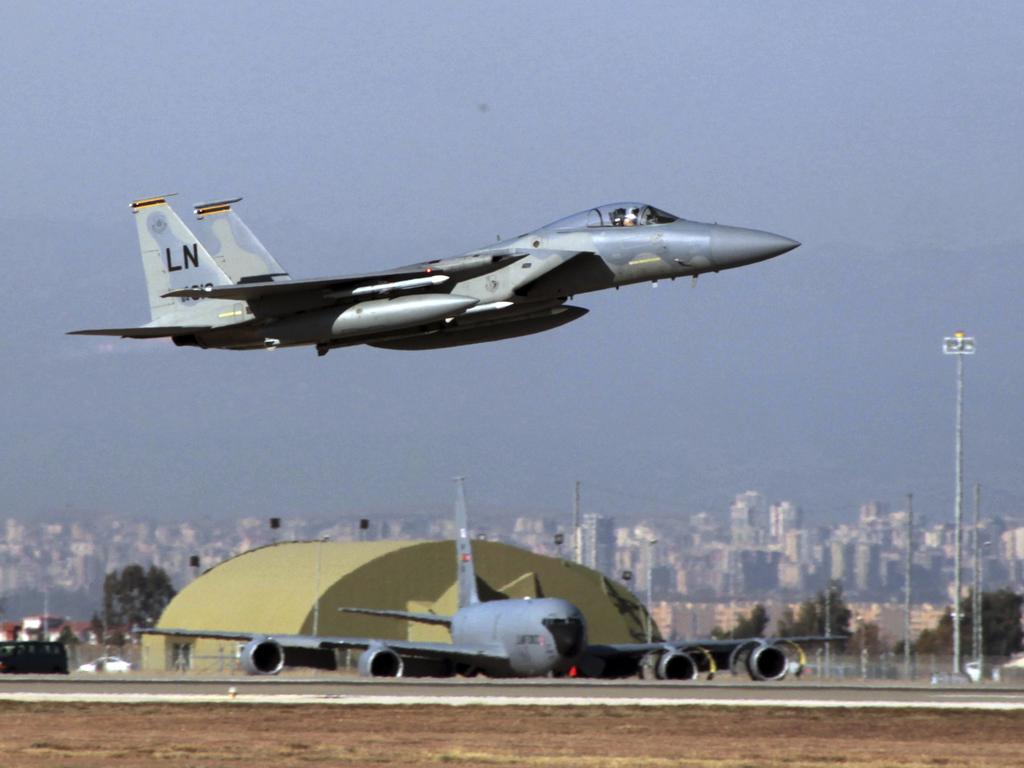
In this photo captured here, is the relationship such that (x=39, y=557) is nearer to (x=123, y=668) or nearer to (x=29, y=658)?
(x=123, y=668)

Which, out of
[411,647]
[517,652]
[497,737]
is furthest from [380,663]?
[497,737]

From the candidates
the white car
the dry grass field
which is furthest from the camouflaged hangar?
the dry grass field

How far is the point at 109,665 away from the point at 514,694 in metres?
50.7

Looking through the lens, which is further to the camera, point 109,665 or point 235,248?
point 109,665

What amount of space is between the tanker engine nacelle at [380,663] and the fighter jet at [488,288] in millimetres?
15472

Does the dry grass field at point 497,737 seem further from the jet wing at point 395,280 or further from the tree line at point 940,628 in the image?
the tree line at point 940,628

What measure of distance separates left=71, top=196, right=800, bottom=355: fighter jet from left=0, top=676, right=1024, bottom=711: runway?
8105 millimetres

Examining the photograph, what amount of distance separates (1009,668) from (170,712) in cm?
4348

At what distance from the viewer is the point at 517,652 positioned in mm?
51125

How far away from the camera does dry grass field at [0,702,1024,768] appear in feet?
83.6

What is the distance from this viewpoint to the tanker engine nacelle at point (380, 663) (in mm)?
50000

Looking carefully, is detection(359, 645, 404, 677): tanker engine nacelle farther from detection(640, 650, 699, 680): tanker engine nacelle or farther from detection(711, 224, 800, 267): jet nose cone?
detection(711, 224, 800, 267): jet nose cone

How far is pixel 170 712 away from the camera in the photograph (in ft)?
112

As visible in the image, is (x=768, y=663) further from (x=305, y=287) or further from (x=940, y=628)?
(x=940, y=628)
